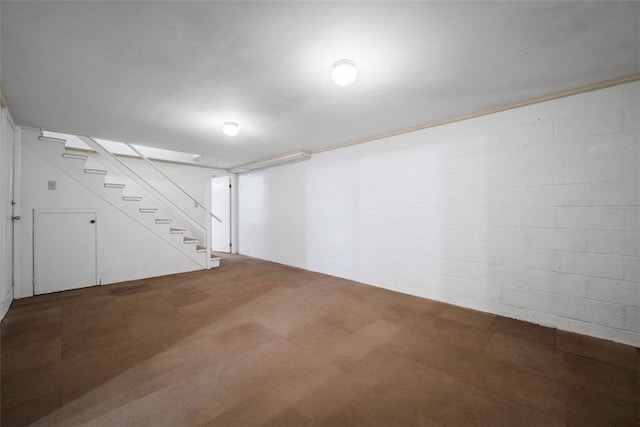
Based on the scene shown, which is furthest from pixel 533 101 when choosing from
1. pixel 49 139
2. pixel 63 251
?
pixel 63 251

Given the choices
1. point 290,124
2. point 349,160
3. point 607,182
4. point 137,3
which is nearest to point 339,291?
point 349,160

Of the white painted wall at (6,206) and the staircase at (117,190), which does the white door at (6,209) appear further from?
the staircase at (117,190)

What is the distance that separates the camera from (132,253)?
14.9 feet

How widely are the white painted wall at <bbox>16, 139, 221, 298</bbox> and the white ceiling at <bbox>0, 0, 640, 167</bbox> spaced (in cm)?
102

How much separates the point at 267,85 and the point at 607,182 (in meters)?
3.44

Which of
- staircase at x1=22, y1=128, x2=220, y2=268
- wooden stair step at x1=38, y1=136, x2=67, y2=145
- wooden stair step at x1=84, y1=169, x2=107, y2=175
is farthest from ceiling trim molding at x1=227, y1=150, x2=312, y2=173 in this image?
wooden stair step at x1=38, y1=136, x2=67, y2=145

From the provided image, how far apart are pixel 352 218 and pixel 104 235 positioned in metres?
4.35

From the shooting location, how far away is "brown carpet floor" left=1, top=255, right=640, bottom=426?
153 centimetres

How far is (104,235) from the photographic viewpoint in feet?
14.0

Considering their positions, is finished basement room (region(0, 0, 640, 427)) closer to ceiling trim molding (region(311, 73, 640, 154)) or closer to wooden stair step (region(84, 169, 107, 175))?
ceiling trim molding (region(311, 73, 640, 154))

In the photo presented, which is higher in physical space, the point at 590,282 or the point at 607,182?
the point at 607,182

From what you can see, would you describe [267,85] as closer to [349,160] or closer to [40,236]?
[349,160]

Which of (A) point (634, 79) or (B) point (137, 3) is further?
(A) point (634, 79)

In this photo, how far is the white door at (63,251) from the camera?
12.1ft
